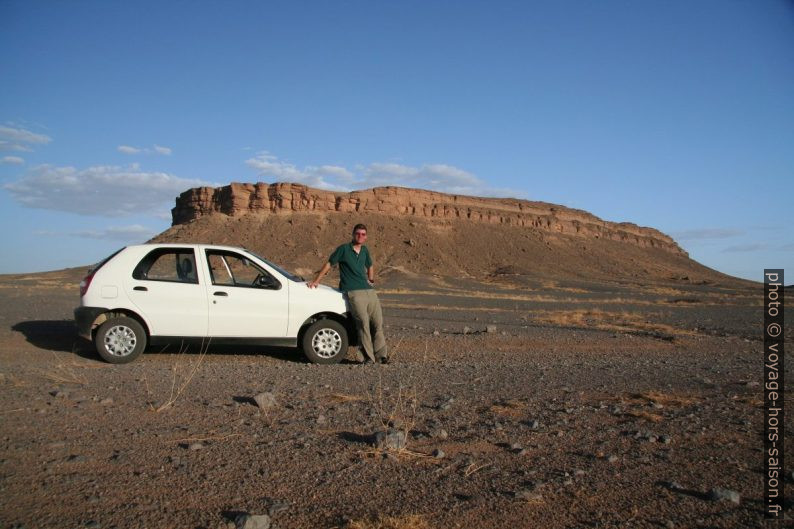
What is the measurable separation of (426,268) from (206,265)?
67194mm

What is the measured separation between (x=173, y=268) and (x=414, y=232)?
79.6 meters

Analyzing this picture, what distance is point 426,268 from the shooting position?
75.7m

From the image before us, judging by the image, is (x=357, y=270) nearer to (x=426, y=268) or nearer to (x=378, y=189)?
(x=426, y=268)

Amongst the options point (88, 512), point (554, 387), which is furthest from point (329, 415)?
point (554, 387)

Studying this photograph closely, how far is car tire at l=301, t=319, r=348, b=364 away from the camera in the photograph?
28.1 ft

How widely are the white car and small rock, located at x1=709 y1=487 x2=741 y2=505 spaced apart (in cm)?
590

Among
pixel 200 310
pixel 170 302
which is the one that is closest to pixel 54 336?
pixel 170 302

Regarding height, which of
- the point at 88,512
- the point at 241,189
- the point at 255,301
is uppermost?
the point at 241,189

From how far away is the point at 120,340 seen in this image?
842 centimetres

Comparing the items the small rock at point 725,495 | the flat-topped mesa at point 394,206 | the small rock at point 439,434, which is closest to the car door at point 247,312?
the small rock at point 439,434

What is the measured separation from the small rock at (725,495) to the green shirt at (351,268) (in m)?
5.83

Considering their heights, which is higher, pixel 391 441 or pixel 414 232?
pixel 414 232

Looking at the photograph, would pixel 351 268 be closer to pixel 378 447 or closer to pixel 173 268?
pixel 173 268

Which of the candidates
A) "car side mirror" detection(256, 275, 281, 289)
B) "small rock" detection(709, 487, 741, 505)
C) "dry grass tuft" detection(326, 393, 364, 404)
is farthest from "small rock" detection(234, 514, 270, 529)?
"car side mirror" detection(256, 275, 281, 289)
